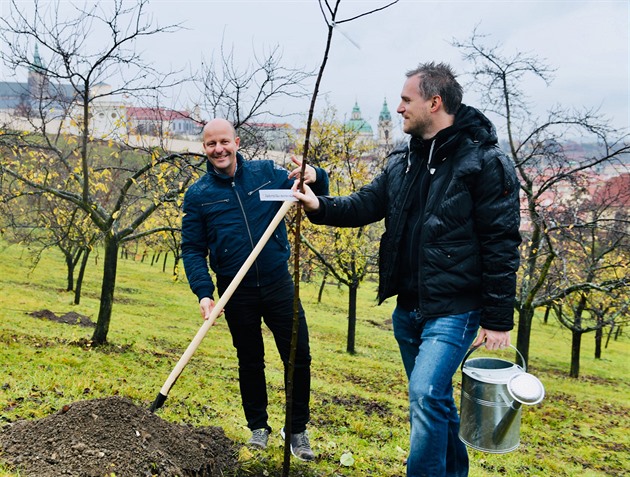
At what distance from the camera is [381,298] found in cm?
316

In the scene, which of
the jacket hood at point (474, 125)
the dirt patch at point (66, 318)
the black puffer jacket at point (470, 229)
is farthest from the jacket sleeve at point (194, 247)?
the dirt patch at point (66, 318)

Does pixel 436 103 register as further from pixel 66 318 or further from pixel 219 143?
pixel 66 318

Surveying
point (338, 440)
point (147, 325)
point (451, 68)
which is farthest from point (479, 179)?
point (147, 325)

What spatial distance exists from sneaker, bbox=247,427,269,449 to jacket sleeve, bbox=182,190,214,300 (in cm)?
112

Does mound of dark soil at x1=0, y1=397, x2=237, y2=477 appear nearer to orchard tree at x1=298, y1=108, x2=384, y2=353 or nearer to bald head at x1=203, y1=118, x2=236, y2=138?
bald head at x1=203, y1=118, x2=236, y2=138

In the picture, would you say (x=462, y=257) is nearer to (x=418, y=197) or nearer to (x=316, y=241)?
(x=418, y=197)

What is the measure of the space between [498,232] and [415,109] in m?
0.79

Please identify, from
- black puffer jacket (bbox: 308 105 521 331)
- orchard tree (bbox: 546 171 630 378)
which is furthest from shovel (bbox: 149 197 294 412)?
A: orchard tree (bbox: 546 171 630 378)

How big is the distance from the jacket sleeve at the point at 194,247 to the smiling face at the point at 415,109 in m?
1.56

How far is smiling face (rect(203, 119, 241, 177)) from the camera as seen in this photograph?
355 cm

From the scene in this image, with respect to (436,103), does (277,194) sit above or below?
below

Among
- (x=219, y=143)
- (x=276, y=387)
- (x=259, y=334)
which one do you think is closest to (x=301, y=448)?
(x=259, y=334)

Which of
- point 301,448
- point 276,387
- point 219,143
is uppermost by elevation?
point 219,143

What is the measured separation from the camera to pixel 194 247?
12.1ft
